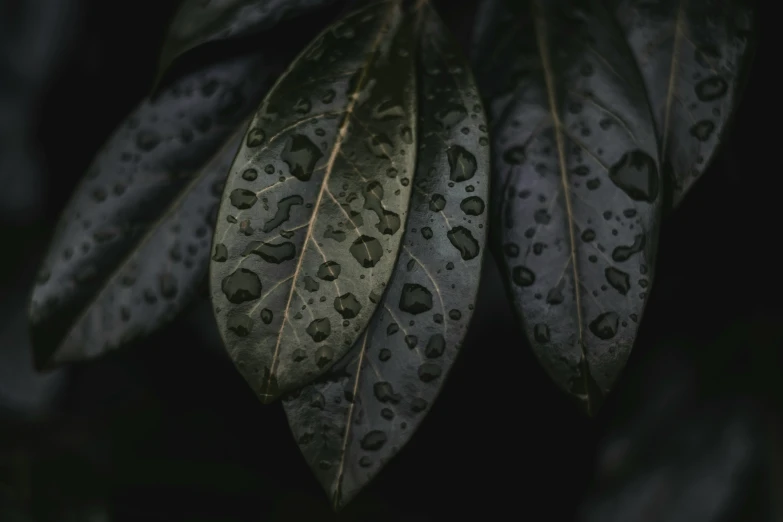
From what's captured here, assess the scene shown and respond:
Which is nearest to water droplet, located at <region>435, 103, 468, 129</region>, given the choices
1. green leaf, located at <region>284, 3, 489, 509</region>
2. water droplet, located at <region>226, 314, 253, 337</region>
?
green leaf, located at <region>284, 3, 489, 509</region>

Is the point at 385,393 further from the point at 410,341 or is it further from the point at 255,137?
the point at 255,137

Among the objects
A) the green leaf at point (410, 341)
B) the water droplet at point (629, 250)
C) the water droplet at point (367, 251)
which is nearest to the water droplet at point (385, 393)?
the green leaf at point (410, 341)

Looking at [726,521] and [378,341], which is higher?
[378,341]

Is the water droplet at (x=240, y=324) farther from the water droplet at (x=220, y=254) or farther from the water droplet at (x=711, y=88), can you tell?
the water droplet at (x=711, y=88)

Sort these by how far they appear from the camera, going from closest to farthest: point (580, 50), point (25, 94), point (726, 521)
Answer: point (580, 50), point (726, 521), point (25, 94)

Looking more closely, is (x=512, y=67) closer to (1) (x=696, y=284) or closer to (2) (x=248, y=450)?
(1) (x=696, y=284)

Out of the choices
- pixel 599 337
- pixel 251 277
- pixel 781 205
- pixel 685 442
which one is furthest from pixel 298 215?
pixel 781 205
